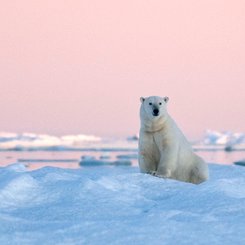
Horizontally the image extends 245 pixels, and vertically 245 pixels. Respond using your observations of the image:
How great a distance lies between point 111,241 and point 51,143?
3616 centimetres

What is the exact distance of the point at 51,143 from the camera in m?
38.8

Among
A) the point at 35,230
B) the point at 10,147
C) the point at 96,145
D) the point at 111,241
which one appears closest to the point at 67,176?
the point at 35,230

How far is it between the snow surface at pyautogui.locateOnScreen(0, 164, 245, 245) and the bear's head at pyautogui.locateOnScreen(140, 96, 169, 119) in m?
1.12

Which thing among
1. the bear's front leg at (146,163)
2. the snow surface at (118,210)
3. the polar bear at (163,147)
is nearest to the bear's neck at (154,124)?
the polar bear at (163,147)

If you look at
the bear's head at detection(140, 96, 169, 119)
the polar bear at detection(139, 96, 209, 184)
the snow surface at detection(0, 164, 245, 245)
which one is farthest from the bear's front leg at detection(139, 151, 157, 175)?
the snow surface at detection(0, 164, 245, 245)

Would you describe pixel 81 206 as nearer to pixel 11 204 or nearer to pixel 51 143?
pixel 11 204

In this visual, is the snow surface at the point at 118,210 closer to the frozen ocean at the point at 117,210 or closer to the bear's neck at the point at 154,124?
the frozen ocean at the point at 117,210

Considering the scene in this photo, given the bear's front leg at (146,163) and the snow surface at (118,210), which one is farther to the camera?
the bear's front leg at (146,163)

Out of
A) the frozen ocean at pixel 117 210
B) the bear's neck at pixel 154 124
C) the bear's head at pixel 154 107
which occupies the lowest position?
the frozen ocean at pixel 117 210

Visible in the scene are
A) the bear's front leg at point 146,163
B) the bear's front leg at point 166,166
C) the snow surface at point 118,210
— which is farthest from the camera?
the bear's front leg at point 146,163

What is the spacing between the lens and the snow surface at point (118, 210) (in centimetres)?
298

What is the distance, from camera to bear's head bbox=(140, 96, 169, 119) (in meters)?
5.84

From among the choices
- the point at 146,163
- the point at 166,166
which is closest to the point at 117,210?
the point at 166,166

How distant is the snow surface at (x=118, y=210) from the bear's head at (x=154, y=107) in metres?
1.12
